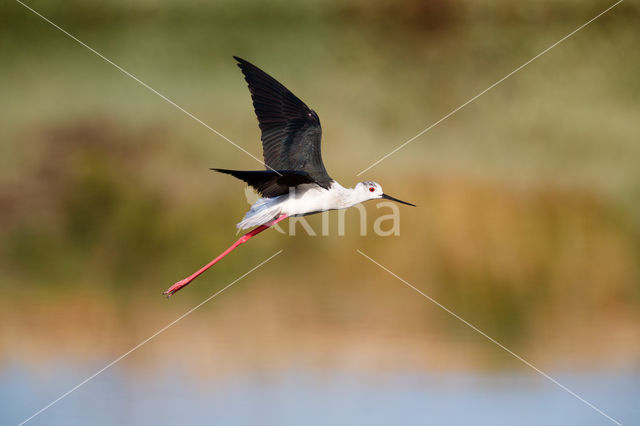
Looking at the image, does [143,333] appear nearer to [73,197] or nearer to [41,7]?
[73,197]

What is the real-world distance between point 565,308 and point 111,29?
731cm

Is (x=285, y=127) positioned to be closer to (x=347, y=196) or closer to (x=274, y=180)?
(x=274, y=180)

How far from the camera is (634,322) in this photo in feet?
29.3

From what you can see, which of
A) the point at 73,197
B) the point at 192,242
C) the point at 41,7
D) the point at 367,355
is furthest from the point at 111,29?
the point at 367,355

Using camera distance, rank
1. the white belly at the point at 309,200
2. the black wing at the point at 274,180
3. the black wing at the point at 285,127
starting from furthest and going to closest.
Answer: the black wing at the point at 285,127 → the white belly at the point at 309,200 → the black wing at the point at 274,180

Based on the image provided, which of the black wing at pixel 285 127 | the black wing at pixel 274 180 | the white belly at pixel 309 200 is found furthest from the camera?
the black wing at pixel 285 127

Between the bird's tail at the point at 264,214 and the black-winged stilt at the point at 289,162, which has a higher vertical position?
the black-winged stilt at the point at 289,162

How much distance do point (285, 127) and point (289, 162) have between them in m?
0.27

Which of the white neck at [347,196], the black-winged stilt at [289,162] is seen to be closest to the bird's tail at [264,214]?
the black-winged stilt at [289,162]

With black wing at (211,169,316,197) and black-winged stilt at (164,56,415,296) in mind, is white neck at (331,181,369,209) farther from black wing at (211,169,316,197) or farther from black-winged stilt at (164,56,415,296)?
black wing at (211,169,316,197)

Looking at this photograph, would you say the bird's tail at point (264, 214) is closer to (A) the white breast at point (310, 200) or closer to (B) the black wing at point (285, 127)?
(A) the white breast at point (310, 200)

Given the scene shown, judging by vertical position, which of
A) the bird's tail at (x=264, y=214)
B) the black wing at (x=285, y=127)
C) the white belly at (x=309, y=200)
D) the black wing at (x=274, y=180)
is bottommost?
the bird's tail at (x=264, y=214)

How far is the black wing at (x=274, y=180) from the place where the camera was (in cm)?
557

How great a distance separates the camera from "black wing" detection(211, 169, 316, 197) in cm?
557
